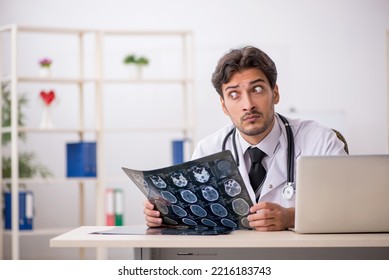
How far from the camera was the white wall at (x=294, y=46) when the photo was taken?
17.9 ft

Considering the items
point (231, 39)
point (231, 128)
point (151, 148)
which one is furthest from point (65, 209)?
point (231, 128)

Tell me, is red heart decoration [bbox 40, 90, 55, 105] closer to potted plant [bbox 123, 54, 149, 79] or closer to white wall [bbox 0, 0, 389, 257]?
potted plant [bbox 123, 54, 149, 79]

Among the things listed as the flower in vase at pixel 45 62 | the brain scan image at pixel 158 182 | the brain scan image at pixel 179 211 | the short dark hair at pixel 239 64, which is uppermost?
the flower in vase at pixel 45 62

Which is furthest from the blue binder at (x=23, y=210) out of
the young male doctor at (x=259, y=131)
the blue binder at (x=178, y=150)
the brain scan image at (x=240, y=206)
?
the brain scan image at (x=240, y=206)

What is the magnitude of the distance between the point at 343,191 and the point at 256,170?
23.3 inches

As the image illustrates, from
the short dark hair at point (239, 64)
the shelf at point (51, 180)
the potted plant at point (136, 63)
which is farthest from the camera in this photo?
the potted plant at point (136, 63)

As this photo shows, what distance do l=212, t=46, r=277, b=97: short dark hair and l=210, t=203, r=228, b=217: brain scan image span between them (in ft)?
2.04

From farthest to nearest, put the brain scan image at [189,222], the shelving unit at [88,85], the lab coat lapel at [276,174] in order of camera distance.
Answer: the shelving unit at [88,85] < the lab coat lapel at [276,174] < the brain scan image at [189,222]

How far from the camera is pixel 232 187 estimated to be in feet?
5.40

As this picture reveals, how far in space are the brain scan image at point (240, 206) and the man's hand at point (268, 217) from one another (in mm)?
17

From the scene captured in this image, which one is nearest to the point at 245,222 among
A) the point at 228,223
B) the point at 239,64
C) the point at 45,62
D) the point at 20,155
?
the point at 228,223

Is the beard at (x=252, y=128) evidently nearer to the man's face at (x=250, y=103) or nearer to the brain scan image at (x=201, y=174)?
the man's face at (x=250, y=103)

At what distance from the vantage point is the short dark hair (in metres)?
2.22
